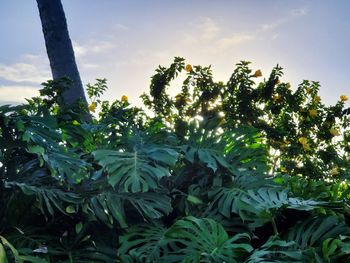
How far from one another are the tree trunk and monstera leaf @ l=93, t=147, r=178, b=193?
8.86 feet

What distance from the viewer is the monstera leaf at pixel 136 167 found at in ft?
6.95

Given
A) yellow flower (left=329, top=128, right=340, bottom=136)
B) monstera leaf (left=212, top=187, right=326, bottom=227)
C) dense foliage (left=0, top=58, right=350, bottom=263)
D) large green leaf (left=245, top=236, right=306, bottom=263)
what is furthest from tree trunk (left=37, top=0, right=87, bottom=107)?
yellow flower (left=329, top=128, right=340, bottom=136)

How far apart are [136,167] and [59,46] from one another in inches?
130

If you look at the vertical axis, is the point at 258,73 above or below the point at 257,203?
above

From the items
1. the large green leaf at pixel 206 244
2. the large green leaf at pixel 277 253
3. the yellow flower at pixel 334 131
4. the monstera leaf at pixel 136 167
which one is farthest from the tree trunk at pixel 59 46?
the yellow flower at pixel 334 131

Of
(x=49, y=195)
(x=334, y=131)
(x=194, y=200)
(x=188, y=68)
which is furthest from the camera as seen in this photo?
(x=334, y=131)

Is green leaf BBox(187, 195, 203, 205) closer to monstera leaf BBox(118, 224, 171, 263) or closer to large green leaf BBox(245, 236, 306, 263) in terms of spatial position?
monstera leaf BBox(118, 224, 171, 263)

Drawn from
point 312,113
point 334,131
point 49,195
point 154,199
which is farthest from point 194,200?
point 334,131

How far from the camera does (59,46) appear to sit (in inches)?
203

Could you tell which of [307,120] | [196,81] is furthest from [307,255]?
[307,120]

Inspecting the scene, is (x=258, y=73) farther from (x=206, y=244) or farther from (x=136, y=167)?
(x=206, y=244)

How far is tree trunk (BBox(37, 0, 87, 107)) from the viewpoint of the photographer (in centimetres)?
501

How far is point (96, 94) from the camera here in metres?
7.45

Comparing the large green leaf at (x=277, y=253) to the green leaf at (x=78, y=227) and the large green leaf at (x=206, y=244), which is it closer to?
the large green leaf at (x=206, y=244)
